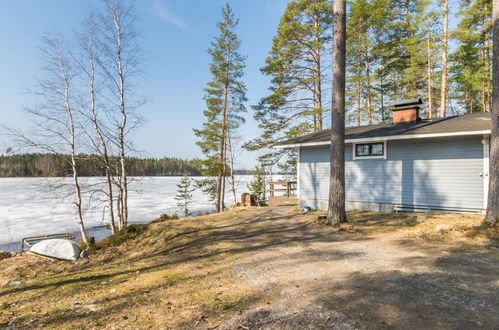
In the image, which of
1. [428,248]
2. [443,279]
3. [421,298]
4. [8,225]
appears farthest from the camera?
→ [8,225]

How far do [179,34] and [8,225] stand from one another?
17.6 meters

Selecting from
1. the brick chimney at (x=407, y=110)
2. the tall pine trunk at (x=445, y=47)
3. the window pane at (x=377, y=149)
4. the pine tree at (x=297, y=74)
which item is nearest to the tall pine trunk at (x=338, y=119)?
the window pane at (x=377, y=149)

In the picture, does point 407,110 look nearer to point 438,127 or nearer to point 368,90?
point 438,127

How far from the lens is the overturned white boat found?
24.1ft

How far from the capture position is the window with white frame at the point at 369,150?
9914 mm

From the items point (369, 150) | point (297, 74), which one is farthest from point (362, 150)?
point (297, 74)

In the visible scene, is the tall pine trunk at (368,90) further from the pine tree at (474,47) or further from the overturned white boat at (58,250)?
the overturned white boat at (58,250)

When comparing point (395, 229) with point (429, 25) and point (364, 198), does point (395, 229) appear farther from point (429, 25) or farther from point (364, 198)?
point (429, 25)

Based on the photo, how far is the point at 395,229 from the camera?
7.08 meters

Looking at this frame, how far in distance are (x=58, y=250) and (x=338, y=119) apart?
9372mm

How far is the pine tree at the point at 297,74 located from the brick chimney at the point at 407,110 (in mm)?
5829

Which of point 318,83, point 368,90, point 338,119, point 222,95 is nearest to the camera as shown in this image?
point 338,119

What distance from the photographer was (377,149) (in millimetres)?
10031

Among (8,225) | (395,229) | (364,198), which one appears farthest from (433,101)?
(8,225)
